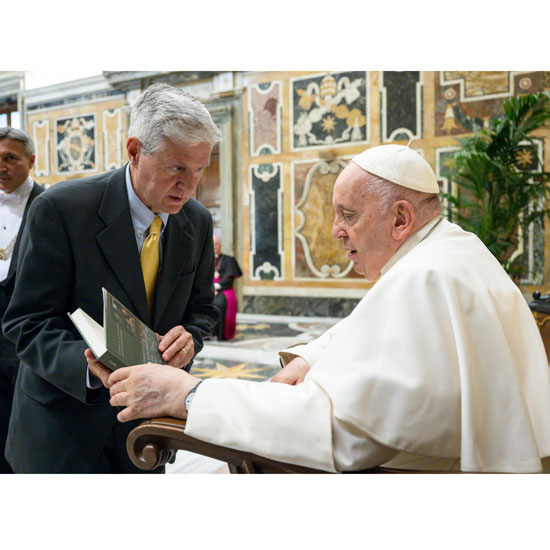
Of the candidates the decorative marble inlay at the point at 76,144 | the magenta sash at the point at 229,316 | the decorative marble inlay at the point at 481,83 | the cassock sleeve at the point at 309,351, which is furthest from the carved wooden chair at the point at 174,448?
the decorative marble inlay at the point at 76,144

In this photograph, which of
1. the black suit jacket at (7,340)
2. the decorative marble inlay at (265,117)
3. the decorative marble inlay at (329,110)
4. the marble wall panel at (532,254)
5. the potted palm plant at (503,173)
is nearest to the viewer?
the black suit jacket at (7,340)

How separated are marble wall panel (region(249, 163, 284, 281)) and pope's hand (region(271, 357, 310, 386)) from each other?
8.58 metres

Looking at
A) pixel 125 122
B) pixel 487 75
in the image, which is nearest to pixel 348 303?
pixel 487 75

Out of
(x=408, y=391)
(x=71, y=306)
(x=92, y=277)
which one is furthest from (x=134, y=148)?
(x=408, y=391)

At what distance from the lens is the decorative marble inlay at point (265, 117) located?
10258 millimetres

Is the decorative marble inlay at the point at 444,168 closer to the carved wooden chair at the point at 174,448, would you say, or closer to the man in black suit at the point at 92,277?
the man in black suit at the point at 92,277

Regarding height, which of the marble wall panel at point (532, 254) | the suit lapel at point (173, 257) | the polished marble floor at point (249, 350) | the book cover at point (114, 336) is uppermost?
the suit lapel at point (173, 257)

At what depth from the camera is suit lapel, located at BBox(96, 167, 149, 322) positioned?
1.69 meters

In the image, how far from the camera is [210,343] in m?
7.74

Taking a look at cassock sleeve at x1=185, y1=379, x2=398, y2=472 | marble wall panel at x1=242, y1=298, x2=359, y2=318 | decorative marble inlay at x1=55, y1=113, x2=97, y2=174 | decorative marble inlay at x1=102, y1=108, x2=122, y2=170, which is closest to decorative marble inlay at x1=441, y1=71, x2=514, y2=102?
marble wall panel at x1=242, y1=298, x2=359, y2=318

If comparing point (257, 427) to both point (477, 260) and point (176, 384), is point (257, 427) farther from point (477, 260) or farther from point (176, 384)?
point (477, 260)

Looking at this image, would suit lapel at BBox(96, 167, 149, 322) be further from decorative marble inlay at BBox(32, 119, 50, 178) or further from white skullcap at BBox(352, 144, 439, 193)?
decorative marble inlay at BBox(32, 119, 50, 178)

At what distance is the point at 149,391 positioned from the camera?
1310 mm

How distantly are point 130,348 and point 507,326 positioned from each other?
103cm
